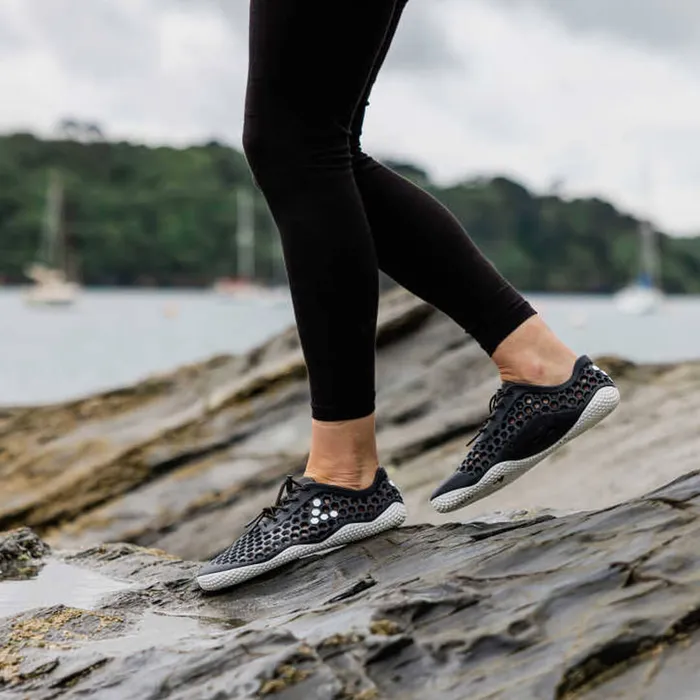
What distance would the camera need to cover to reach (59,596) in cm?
272

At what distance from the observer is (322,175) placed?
222 cm

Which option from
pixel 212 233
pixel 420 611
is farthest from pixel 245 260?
pixel 420 611

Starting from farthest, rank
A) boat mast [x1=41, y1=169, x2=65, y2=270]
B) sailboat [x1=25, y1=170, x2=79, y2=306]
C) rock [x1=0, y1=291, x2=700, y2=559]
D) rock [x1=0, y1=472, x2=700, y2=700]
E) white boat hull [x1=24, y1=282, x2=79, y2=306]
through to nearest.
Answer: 1. boat mast [x1=41, y1=169, x2=65, y2=270]
2. sailboat [x1=25, y1=170, x2=79, y2=306]
3. white boat hull [x1=24, y1=282, x2=79, y2=306]
4. rock [x1=0, y1=291, x2=700, y2=559]
5. rock [x1=0, y1=472, x2=700, y2=700]

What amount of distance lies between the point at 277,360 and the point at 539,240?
75.2m

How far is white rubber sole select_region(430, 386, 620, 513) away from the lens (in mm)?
2357

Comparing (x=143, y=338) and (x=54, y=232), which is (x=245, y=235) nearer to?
(x=54, y=232)

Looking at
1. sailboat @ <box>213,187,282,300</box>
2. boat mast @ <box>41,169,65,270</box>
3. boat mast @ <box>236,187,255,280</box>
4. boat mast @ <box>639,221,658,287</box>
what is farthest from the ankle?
boat mast @ <box>236,187,255,280</box>

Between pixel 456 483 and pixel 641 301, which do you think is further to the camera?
pixel 641 301

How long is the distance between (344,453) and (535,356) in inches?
19.5

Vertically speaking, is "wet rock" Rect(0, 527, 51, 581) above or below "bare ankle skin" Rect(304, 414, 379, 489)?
below

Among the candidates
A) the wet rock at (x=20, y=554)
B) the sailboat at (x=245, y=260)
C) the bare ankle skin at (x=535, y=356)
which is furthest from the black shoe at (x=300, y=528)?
the sailboat at (x=245, y=260)

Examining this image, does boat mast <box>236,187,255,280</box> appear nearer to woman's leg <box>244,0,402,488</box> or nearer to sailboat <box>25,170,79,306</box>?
sailboat <box>25,170,79,306</box>

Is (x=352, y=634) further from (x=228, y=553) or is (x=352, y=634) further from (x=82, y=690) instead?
(x=228, y=553)

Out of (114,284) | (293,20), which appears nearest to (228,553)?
(293,20)
